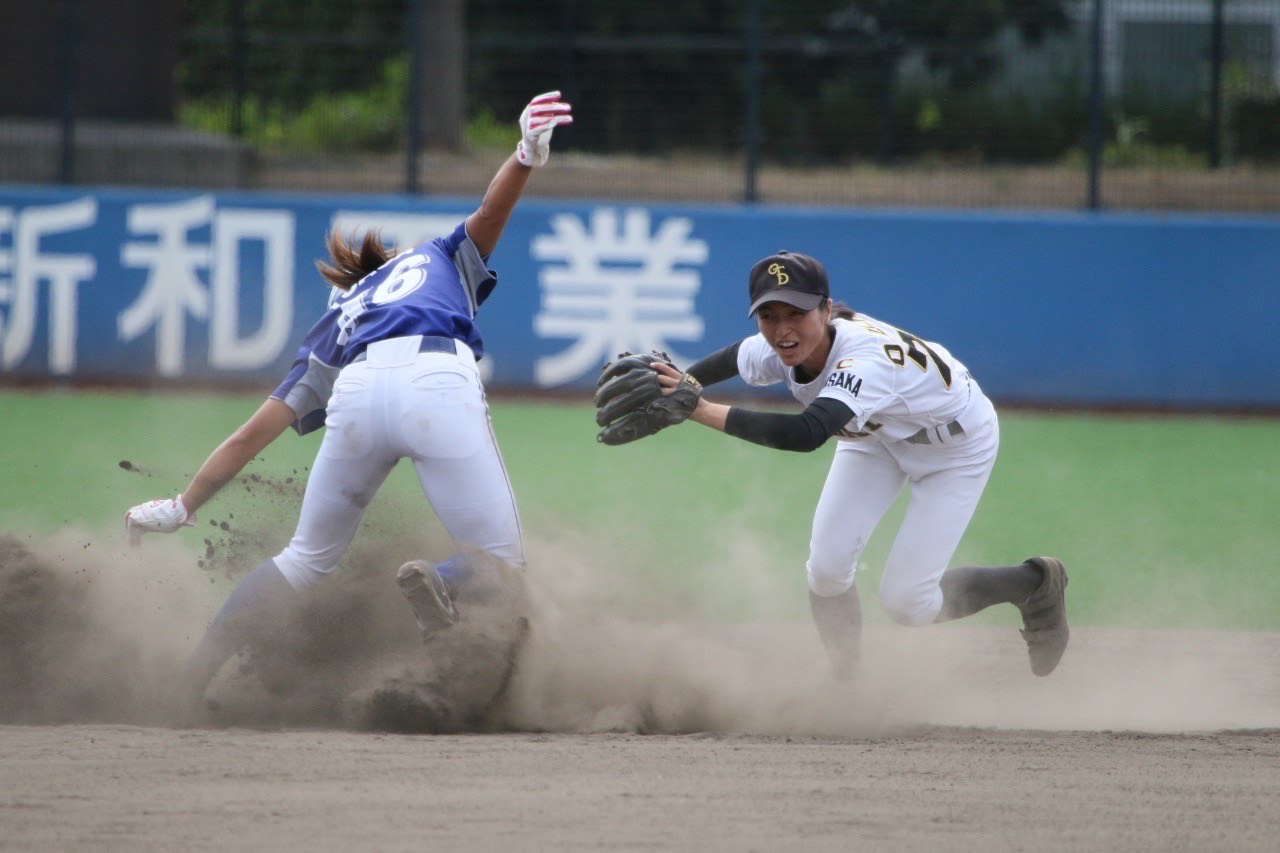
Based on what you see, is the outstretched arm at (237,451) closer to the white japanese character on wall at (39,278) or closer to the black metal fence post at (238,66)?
the white japanese character on wall at (39,278)

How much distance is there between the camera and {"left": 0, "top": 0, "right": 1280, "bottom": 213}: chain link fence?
45.3ft

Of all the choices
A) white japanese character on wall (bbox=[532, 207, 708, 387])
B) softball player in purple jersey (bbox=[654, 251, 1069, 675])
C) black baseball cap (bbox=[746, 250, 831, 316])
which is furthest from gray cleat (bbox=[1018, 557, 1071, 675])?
white japanese character on wall (bbox=[532, 207, 708, 387])

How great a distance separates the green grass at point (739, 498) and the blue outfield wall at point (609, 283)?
59 centimetres

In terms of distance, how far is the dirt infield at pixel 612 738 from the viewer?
Result: 378 cm

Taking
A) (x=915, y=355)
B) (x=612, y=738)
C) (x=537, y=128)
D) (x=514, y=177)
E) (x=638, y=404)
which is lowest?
(x=612, y=738)

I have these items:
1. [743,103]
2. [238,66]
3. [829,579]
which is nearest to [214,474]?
[829,579]

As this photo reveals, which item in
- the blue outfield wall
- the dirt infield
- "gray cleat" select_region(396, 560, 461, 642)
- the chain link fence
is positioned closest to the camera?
the dirt infield

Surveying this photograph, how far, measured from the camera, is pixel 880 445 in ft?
18.0

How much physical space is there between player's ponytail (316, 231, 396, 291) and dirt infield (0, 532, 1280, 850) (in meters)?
1.18

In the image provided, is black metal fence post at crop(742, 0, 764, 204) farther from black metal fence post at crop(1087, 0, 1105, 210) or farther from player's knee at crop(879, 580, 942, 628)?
player's knee at crop(879, 580, 942, 628)

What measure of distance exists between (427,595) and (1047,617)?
2.59 m

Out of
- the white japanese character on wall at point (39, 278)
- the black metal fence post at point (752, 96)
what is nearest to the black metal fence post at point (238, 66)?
the white japanese character on wall at point (39, 278)

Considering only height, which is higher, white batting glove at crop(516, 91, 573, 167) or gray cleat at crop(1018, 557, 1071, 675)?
white batting glove at crop(516, 91, 573, 167)

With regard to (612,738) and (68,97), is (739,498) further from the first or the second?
(68,97)
